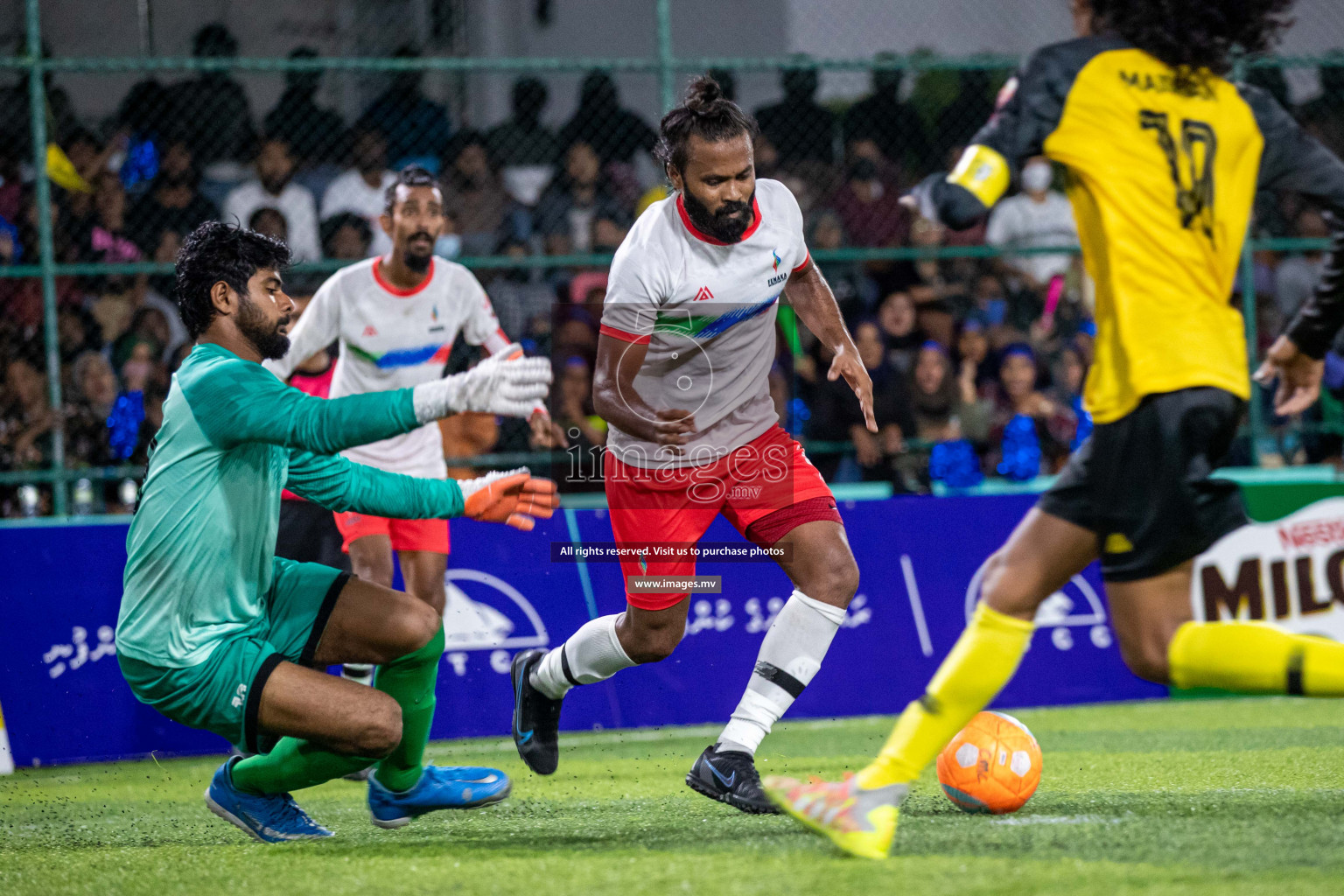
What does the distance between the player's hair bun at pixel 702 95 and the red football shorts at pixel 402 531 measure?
2662mm

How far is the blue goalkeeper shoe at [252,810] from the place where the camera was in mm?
4254

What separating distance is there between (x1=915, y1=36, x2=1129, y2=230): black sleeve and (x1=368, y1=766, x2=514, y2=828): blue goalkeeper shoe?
235 cm

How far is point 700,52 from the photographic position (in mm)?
12070

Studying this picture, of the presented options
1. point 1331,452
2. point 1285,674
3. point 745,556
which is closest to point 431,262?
point 745,556

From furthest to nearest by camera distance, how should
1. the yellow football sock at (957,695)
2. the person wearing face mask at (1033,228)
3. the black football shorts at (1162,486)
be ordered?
the person wearing face mask at (1033,228), the yellow football sock at (957,695), the black football shorts at (1162,486)

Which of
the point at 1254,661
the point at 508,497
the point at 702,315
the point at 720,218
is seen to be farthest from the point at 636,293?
the point at 1254,661

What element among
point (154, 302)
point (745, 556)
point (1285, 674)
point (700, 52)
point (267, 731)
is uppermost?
point (700, 52)

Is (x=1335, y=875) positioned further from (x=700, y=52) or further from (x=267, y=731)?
(x=700, y=52)

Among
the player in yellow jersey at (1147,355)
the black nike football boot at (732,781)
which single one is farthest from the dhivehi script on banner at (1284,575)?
the player in yellow jersey at (1147,355)

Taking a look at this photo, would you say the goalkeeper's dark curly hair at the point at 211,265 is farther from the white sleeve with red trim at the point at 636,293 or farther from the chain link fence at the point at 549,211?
the chain link fence at the point at 549,211

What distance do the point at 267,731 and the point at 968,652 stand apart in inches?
78.4

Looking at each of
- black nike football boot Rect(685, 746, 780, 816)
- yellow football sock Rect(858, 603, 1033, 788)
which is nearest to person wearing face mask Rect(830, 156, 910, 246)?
black nike football boot Rect(685, 746, 780, 816)

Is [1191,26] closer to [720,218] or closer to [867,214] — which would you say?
[720,218]

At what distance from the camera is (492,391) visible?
373cm
